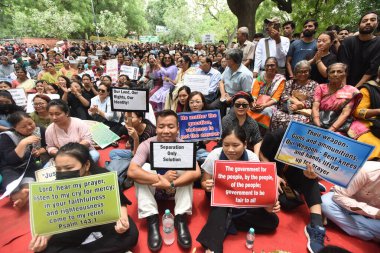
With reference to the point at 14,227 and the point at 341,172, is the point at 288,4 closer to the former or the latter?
the point at 341,172

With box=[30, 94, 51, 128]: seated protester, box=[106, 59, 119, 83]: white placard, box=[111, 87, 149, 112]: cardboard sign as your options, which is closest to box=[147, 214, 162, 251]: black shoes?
box=[111, 87, 149, 112]: cardboard sign

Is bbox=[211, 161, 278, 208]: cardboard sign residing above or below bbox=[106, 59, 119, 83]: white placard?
below

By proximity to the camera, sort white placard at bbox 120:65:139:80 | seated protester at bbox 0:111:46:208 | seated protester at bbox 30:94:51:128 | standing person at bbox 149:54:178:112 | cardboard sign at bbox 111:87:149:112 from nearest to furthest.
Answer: seated protester at bbox 0:111:46:208 < cardboard sign at bbox 111:87:149:112 < seated protester at bbox 30:94:51:128 < standing person at bbox 149:54:178:112 < white placard at bbox 120:65:139:80

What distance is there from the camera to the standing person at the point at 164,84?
6248 millimetres

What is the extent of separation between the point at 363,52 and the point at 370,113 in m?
1.32

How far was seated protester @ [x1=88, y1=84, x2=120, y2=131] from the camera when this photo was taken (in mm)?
5387

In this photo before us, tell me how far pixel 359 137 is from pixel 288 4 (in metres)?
11.0

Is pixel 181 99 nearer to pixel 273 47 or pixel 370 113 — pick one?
pixel 273 47

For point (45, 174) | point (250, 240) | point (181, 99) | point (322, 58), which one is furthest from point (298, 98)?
point (45, 174)

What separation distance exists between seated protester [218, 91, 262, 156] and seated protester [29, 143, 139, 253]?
207cm

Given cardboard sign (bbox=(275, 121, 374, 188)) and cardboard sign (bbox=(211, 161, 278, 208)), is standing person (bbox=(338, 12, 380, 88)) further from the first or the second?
cardboard sign (bbox=(211, 161, 278, 208))

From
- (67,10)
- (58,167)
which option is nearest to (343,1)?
(58,167)

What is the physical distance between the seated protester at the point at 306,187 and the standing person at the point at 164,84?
12.7 ft

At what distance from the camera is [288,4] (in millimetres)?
11711
